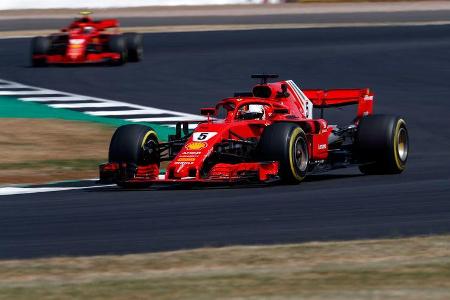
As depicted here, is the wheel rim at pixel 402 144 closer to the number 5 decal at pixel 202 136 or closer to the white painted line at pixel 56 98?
the number 5 decal at pixel 202 136

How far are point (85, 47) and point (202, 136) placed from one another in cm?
1733

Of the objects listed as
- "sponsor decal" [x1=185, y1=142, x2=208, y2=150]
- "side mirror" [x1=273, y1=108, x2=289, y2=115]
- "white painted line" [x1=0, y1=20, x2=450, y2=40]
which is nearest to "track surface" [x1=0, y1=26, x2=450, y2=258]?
"sponsor decal" [x1=185, y1=142, x2=208, y2=150]

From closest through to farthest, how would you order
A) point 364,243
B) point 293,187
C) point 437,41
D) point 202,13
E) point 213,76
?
point 364,243
point 293,187
point 213,76
point 437,41
point 202,13

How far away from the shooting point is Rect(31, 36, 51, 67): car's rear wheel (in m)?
30.8

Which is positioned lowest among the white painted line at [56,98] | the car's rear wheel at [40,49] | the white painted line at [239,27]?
the white painted line at [56,98]

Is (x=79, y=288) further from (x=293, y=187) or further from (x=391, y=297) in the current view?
(x=293, y=187)

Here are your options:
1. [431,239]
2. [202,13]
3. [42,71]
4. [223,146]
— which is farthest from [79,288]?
[202,13]

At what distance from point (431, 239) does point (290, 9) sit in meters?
39.0

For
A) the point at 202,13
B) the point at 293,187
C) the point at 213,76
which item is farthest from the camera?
the point at 202,13

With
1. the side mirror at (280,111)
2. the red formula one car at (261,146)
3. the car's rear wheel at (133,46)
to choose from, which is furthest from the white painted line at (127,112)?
the side mirror at (280,111)

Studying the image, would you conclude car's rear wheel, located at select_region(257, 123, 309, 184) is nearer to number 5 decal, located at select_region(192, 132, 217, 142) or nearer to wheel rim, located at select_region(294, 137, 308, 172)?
wheel rim, located at select_region(294, 137, 308, 172)

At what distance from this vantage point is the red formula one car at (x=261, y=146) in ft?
45.4

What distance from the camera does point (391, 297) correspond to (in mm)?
7871

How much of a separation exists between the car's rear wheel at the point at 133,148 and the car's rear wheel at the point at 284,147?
4.45 ft
